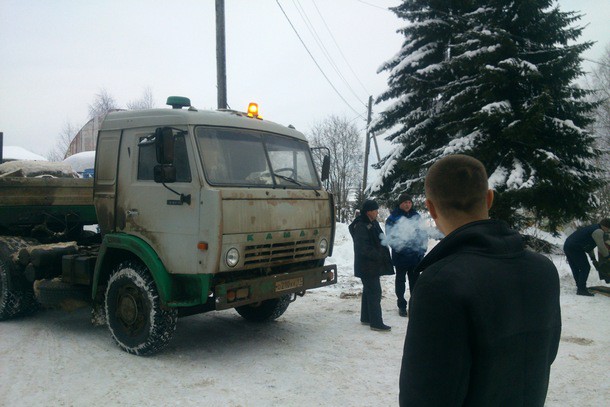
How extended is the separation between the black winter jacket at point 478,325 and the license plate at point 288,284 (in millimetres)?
4268

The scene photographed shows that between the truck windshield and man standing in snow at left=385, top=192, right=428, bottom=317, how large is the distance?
A: 66.0 inches

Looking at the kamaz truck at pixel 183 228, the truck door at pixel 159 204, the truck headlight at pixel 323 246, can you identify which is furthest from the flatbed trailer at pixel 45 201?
the truck headlight at pixel 323 246

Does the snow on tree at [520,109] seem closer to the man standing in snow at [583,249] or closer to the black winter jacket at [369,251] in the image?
the man standing in snow at [583,249]

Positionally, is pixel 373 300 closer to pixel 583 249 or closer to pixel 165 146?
pixel 165 146

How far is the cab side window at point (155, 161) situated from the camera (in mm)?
5402

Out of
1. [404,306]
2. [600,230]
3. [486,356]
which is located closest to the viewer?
[486,356]

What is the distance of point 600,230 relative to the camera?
9.37 m

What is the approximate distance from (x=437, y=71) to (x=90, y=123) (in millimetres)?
22101

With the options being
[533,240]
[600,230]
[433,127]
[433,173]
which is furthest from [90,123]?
[433,173]

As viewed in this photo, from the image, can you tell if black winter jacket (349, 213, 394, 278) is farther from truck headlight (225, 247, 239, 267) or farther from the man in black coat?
truck headlight (225, 247, 239, 267)

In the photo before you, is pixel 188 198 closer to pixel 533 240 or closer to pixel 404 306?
pixel 404 306

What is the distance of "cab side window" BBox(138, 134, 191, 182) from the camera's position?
5.40 m

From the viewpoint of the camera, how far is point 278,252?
580cm

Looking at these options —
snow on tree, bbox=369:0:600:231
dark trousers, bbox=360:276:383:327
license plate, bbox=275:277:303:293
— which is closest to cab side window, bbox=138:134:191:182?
license plate, bbox=275:277:303:293
